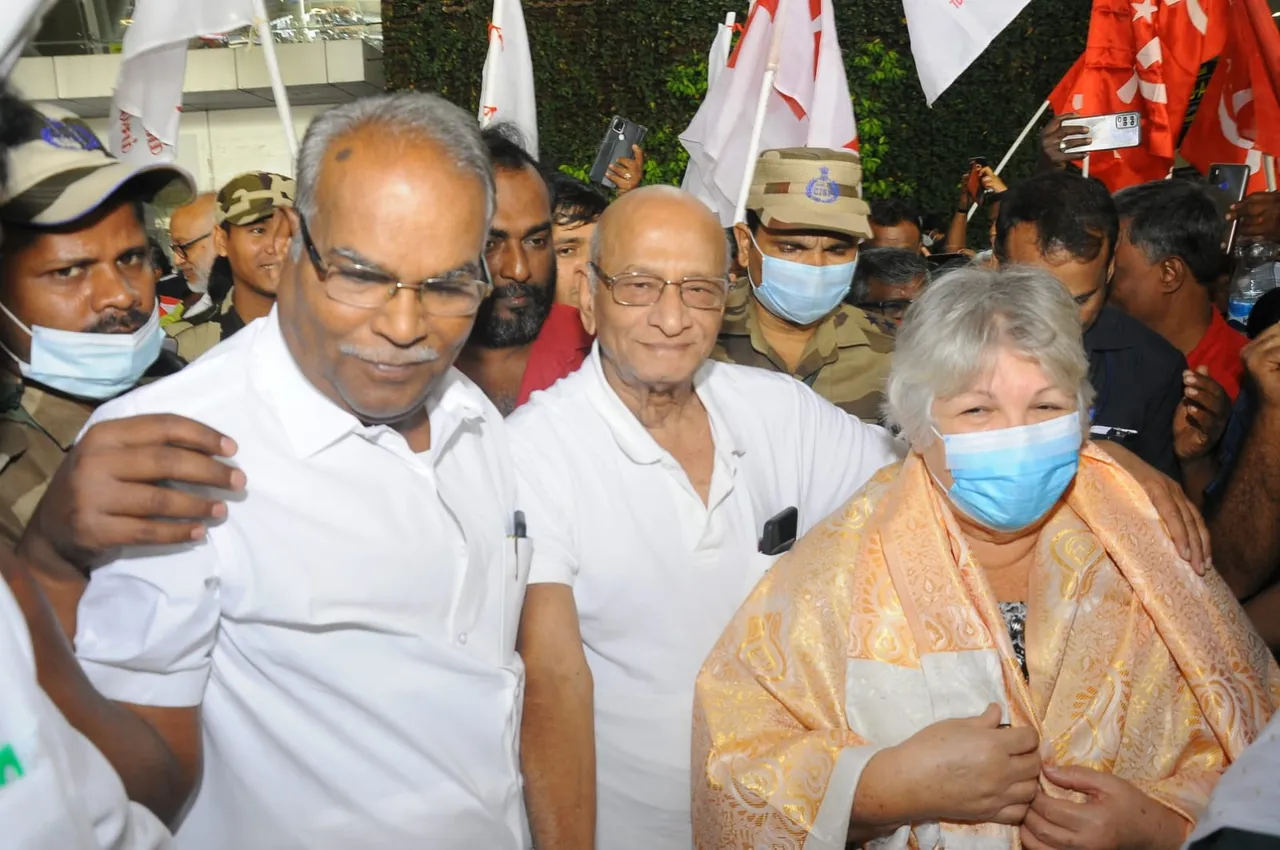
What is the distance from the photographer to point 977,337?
8.35 feet

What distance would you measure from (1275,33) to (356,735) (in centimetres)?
514

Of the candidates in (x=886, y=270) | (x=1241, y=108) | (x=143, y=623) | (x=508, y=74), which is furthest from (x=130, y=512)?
(x=1241, y=108)

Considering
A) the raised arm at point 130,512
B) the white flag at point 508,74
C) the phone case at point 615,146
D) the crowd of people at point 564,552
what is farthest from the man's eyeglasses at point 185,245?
the raised arm at point 130,512

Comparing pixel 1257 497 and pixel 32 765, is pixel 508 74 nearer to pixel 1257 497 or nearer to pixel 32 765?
pixel 1257 497

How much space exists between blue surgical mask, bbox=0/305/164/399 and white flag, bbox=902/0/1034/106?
3.38 meters

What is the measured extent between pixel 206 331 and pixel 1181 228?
4366mm

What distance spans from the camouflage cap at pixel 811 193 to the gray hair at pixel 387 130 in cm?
198

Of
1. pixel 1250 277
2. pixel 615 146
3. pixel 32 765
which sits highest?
pixel 32 765

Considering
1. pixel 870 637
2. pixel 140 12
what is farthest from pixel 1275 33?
pixel 140 12

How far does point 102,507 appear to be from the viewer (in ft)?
5.33

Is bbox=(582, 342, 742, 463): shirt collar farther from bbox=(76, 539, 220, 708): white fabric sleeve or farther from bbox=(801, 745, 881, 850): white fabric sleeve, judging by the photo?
bbox=(76, 539, 220, 708): white fabric sleeve

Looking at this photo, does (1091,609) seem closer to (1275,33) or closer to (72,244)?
(72,244)

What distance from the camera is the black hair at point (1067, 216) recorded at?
4.11m

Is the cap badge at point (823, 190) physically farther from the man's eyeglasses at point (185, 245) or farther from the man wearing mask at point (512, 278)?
the man's eyeglasses at point (185, 245)
